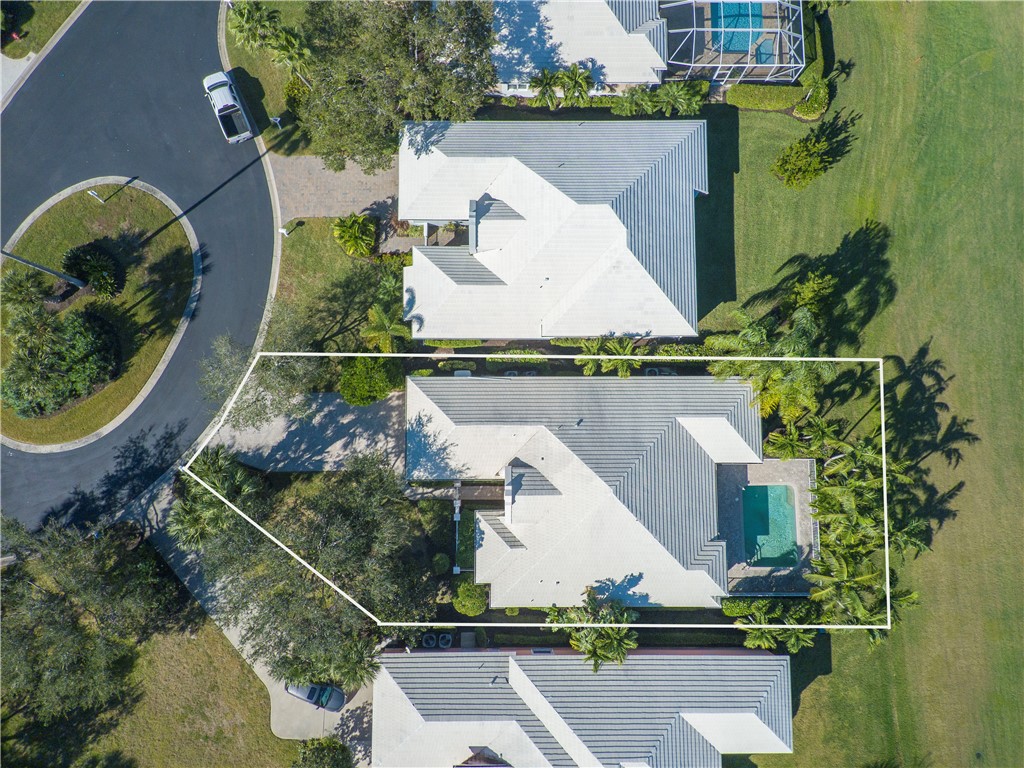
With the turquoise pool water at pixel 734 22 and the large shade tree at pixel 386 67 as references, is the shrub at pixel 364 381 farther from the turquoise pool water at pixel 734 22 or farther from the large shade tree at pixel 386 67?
the turquoise pool water at pixel 734 22

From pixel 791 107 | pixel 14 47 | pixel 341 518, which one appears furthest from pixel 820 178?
pixel 14 47

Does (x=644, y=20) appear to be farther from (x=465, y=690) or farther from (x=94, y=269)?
(x=465, y=690)

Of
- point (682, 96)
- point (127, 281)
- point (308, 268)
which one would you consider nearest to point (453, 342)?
point (308, 268)

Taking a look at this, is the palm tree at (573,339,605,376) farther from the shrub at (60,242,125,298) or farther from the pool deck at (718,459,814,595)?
the shrub at (60,242,125,298)

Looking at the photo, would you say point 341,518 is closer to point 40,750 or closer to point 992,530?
point 40,750

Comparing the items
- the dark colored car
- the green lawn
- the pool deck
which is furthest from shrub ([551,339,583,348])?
the dark colored car

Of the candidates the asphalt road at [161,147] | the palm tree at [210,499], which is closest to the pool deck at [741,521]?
the palm tree at [210,499]
